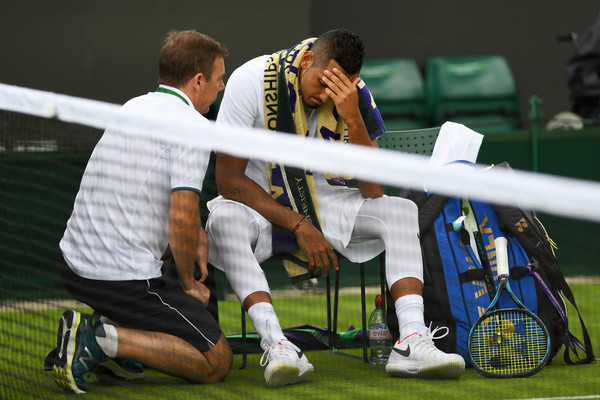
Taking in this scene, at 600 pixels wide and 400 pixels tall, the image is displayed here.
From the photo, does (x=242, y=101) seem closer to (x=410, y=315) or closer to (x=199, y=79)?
(x=199, y=79)

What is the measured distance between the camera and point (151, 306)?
285 centimetres

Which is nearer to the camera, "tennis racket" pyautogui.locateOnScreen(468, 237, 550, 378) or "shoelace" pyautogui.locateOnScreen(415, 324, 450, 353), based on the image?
"shoelace" pyautogui.locateOnScreen(415, 324, 450, 353)

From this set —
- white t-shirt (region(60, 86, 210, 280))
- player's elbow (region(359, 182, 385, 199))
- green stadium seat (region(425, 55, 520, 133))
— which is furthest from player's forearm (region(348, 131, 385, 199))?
green stadium seat (region(425, 55, 520, 133))

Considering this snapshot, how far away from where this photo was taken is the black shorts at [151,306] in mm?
2848

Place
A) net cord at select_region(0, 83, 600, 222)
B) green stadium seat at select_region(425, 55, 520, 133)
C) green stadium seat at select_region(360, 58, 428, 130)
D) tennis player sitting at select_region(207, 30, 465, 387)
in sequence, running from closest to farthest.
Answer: net cord at select_region(0, 83, 600, 222), tennis player sitting at select_region(207, 30, 465, 387), green stadium seat at select_region(360, 58, 428, 130), green stadium seat at select_region(425, 55, 520, 133)

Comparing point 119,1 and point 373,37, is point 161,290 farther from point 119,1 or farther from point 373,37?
point 373,37

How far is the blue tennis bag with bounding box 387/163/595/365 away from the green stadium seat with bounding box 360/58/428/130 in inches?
150

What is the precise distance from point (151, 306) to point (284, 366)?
0.46 metres

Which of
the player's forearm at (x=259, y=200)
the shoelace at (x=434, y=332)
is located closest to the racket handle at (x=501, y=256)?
the shoelace at (x=434, y=332)

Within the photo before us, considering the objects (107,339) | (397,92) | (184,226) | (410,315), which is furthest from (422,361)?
(397,92)

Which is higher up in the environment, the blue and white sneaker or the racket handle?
the racket handle

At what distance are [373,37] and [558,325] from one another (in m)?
4.90

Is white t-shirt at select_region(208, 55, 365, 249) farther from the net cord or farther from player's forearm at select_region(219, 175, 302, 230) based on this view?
the net cord

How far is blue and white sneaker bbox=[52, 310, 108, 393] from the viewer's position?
9.07 feet
